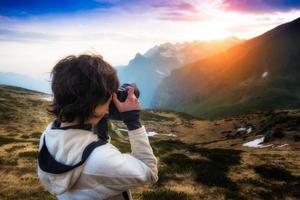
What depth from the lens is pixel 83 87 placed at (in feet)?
11.8

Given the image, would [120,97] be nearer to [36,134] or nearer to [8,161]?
[8,161]

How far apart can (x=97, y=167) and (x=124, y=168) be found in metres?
0.28

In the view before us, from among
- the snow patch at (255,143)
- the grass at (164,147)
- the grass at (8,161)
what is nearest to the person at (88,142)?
the grass at (8,161)

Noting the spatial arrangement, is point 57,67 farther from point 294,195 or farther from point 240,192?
point 294,195

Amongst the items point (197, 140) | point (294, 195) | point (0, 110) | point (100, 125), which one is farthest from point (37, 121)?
point (100, 125)

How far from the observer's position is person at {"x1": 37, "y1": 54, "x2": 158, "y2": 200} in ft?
11.4

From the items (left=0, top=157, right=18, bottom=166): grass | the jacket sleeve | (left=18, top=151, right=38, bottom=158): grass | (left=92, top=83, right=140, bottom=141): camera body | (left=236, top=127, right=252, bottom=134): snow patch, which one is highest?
(left=92, top=83, right=140, bottom=141): camera body

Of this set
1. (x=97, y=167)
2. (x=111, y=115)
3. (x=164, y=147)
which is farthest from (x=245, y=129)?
(x=97, y=167)

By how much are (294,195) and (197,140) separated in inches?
2129

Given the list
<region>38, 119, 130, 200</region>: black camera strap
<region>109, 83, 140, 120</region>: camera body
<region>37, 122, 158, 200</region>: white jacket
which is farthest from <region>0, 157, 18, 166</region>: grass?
<region>109, 83, 140, 120</region>: camera body

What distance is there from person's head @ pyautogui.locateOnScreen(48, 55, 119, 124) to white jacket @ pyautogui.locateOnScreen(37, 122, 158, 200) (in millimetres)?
204

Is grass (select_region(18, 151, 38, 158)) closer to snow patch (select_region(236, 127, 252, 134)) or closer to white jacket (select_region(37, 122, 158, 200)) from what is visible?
white jacket (select_region(37, 122, 158, 200))

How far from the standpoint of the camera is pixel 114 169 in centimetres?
341

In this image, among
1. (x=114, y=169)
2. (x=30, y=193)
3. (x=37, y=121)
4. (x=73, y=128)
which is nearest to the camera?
(x=114, y=169)
